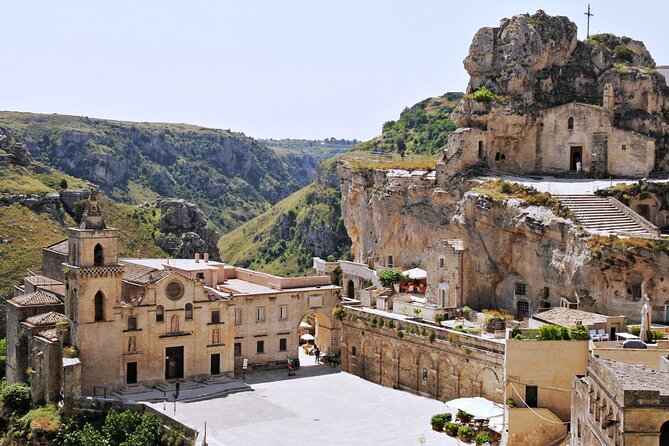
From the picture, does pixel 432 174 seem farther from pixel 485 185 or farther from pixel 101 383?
pixel 101 383

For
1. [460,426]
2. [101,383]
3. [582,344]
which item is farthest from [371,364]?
[582,344]

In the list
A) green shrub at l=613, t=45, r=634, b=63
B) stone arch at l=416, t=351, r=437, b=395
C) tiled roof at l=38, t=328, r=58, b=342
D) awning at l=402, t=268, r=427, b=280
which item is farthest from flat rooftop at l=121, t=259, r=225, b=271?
green shrub at l=613, t=45, r=634, b=63

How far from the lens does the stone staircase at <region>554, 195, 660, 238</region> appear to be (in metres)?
52.8

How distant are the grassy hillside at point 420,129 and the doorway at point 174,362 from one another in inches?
2990

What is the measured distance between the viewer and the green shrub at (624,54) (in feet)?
229

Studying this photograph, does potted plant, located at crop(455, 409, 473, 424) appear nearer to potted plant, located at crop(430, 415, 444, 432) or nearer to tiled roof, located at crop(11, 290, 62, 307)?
potted plant, located at crop(430, 415, 444, 432)

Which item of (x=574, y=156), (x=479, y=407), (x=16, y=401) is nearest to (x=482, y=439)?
(x=479, y=407)

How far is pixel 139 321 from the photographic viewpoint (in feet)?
188

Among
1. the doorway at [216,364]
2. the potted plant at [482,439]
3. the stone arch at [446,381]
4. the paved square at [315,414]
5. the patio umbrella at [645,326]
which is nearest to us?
the patio umbrella at [645,326]

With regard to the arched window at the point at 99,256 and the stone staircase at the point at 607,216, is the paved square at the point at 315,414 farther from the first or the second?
the stone staircase at the point at 607,216

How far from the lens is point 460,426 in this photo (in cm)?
4703

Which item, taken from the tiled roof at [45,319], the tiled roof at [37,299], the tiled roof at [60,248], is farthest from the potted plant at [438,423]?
the tiled roof at [60,248]

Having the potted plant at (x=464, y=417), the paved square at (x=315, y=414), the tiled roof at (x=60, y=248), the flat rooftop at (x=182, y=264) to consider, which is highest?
the tiled roof at (x=60, y=248)

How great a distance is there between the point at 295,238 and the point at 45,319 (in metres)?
107
